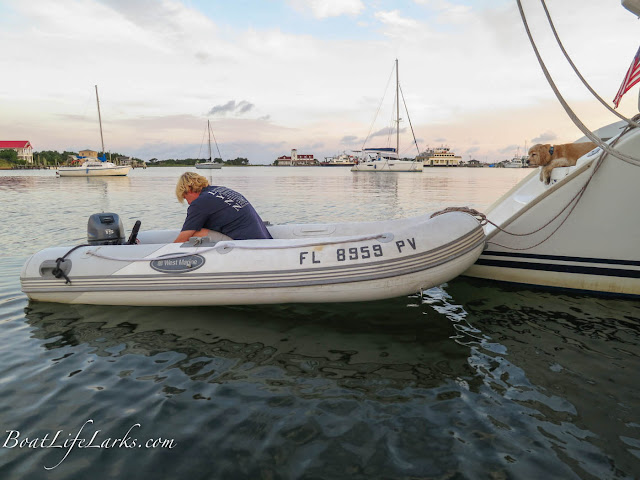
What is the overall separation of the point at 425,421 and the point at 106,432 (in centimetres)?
223

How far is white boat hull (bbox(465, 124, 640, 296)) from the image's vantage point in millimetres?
4629

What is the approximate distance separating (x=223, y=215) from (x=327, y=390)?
8.79 ft

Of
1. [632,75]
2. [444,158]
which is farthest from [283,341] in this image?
[444,158]

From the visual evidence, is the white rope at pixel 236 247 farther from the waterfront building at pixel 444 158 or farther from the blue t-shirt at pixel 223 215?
the waterfront building at pixel 444 158

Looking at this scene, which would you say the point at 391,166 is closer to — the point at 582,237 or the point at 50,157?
the point at 582,237

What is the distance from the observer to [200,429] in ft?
8.70

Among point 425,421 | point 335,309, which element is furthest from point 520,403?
point 335,309

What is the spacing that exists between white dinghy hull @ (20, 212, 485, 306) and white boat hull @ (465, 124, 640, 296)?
112 cm

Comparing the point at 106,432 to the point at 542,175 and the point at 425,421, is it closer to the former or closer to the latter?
the point at 425,421

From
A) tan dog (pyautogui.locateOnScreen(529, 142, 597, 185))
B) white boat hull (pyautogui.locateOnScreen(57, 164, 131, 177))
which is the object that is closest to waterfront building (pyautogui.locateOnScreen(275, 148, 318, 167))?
white boat hull (pyautogui.locateOnScreen(57, 164, 131, 177))

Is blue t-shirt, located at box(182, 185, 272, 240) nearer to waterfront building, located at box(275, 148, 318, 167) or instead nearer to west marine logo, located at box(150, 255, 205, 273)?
west marine logo, located at box(150, 255, 205, 273)

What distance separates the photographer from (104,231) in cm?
524

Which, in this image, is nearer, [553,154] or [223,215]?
[223,215]

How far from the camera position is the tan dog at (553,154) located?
596 cm
